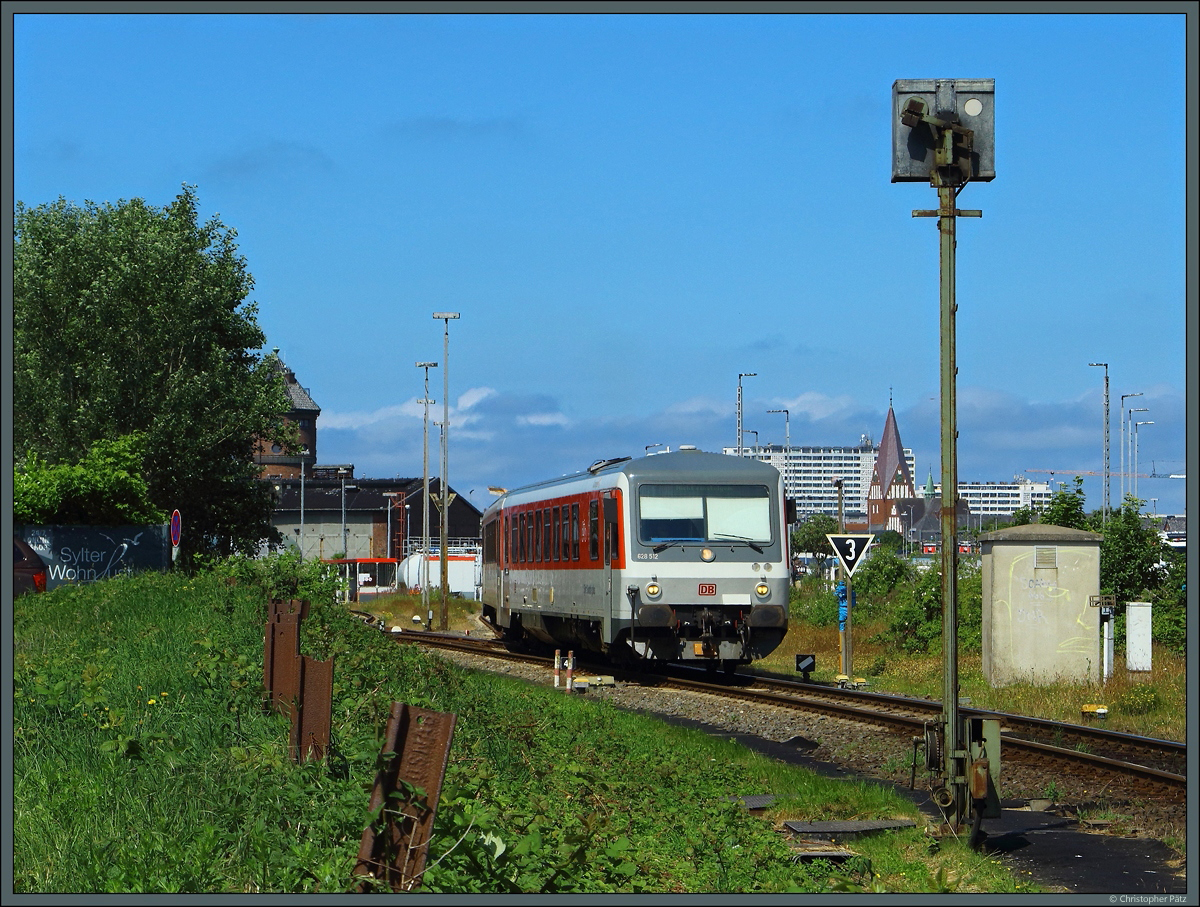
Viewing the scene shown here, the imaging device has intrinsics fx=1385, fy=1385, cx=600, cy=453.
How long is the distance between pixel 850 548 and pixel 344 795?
1548 centimetres

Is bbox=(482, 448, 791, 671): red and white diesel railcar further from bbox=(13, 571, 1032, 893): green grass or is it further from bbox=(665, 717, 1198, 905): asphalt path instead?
bbox=(665, 717, 1198, 905): asphalt path

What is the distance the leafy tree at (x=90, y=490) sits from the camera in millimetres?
30109

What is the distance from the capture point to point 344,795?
641 cm

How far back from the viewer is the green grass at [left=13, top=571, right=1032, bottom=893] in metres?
5.79

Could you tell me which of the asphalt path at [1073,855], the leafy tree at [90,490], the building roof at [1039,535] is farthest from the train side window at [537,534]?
the asphalt path at [1073,855]

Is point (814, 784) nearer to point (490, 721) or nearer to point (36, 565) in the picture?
point (490, 721)

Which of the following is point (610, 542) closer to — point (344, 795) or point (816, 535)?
point (344, 795)

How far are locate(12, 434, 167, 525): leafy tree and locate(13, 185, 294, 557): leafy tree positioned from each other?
11.3 ft

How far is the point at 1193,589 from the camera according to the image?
234 inches

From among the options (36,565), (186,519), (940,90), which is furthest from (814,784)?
(186,519)

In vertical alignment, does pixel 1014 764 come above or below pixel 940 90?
below

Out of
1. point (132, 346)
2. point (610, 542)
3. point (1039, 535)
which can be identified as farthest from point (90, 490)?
point (1039, 535)

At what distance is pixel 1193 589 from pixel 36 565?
80.7ft

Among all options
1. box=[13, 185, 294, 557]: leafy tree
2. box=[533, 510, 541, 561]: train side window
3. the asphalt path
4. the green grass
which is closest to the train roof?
box=[533, 510, 541, 561]: train side window
